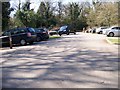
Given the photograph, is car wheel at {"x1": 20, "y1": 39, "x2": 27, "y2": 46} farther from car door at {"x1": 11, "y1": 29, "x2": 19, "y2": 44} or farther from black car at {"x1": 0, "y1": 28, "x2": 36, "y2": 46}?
car door at {"x1": 11, "y1": 29, "x2": 19, "y2": 44}

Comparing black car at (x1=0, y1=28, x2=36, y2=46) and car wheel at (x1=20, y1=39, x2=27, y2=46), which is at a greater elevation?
black car at (x1=0, y1=28, x2=36, y2=46)

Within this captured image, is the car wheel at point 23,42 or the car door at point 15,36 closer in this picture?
the car door at point 15,36

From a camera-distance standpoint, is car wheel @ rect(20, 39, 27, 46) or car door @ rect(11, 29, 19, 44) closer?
car door @ rect(11, 29, 19, 44)

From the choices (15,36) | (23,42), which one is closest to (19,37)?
A: (15,36)

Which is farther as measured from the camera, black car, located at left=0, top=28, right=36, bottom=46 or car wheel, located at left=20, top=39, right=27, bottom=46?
car wheel, located at left=20, top=39, right=27, bottom=46

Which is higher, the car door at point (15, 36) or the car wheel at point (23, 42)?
the car door at point (15, 36)

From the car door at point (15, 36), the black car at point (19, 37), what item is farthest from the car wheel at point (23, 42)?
the car door at point (15, 36)

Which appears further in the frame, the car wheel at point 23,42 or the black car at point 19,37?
the car wheel at point 23,42

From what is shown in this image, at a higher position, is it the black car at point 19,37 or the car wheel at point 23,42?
the black car at point 19,37

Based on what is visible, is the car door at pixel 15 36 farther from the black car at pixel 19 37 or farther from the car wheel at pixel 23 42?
the car wheel at pixel 23 42

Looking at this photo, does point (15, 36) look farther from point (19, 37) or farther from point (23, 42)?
point (23, 42)

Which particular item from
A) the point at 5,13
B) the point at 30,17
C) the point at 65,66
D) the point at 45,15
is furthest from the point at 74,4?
the point at 65,66

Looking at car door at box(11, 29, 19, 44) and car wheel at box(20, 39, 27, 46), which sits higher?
car door at box(11, 29, 19, 44)

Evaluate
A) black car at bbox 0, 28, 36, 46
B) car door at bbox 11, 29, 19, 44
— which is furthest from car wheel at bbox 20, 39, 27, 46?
car door at bbox 11, 29, 19, 44
